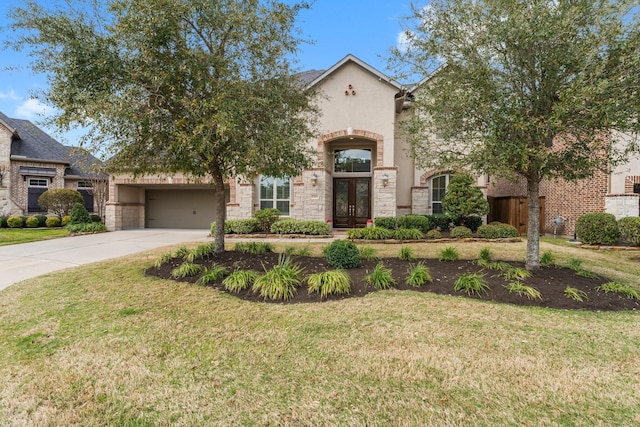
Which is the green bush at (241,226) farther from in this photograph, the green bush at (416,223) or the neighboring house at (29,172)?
the neighboring house at (29,172)

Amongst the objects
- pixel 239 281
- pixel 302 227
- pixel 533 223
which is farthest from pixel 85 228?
pixel 533 223

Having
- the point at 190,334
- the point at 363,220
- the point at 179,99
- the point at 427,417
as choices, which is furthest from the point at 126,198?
the point at 427,417

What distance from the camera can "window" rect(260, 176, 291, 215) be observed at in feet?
47.8

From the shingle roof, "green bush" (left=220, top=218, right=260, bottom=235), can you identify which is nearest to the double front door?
"green bush" (left=220, top=218, right=260, bottom=235)

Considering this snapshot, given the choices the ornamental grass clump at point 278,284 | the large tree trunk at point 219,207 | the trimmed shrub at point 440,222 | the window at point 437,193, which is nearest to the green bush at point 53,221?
the large tree trunk at point 219,207

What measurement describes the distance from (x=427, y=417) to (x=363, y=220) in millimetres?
12952

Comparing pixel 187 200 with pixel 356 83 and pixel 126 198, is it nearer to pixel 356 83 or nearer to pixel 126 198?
pixel 126 198

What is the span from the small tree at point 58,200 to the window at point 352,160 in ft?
51.3

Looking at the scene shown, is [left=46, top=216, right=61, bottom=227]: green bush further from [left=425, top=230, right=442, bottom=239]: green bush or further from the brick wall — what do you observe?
the brick wall

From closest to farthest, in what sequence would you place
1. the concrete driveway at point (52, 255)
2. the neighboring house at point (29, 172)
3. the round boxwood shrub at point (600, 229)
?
the concrete driveway at point (52, 255), the round boxwood shrub at point (600, 229), the neighboring house at point (29, 172)

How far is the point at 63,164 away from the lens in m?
20.1

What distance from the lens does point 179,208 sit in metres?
19.5

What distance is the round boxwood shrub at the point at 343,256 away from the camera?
643cm

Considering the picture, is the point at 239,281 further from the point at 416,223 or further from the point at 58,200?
the point at 58,200
